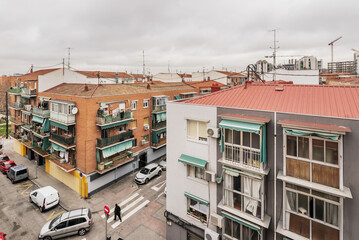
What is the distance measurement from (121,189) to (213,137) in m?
15.8

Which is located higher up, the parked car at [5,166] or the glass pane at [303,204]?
the glass pane at [303,204]

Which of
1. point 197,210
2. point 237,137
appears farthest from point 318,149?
point 197,210

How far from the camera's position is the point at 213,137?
1070cm

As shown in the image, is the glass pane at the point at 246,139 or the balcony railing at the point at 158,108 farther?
the balcony railing at the point at 158,108

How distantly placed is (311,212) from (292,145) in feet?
9.66

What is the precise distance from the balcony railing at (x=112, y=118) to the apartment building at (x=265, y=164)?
10603 mm

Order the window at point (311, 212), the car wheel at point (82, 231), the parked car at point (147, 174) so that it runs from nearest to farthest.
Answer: the window at point (311, 212), the car wheel at point (82, 231), the parked car at point (147, 174)

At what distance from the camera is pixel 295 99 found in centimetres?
1018

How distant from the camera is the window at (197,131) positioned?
11453 mm

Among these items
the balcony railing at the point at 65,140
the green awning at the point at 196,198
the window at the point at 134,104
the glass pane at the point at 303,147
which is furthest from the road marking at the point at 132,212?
the glass pane at the point at 303,147

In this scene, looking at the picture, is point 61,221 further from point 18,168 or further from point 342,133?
point 342,133

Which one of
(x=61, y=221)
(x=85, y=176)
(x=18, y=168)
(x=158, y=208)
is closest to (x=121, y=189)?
(x=85, y=176)

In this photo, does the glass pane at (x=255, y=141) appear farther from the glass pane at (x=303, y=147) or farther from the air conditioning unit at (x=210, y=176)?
the air conditioning unit at (x=210, y=176)

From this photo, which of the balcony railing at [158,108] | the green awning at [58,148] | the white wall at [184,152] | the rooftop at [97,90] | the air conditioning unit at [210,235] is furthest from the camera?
the balcony railing at [158,108]
